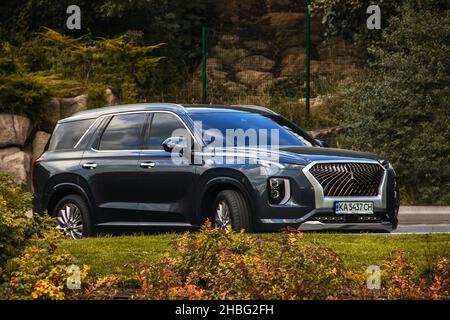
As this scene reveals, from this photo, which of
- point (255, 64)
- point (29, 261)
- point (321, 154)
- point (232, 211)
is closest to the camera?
point (29, 261)

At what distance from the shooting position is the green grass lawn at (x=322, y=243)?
38.5ft

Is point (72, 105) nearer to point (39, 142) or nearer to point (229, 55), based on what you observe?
point (39, 142)

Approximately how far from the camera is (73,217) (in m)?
16.4

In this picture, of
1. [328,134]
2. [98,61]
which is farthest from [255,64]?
[328,134]

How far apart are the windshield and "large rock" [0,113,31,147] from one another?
11175 millimetres

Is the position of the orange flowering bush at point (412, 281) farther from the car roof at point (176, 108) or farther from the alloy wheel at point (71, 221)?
the alloy wheel at point (71, 221)

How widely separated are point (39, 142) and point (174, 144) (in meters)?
11.8

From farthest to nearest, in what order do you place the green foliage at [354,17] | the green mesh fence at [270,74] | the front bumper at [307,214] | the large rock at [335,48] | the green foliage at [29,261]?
the large rock at [335,48] < the green mesh fence at [270,74] < the green foliage at [354,17] < the front bumper at [307,214] < the green foliage at [29,261]

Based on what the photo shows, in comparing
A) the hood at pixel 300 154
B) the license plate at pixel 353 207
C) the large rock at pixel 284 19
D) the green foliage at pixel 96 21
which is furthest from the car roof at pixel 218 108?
the large rock at pixel 284 19

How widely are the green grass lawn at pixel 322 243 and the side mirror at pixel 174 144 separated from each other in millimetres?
1355

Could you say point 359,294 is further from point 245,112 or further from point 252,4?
point 252,4

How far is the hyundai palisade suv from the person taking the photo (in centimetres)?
1431

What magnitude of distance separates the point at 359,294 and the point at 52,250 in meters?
2.82
